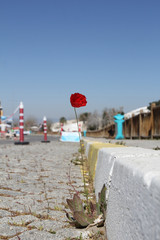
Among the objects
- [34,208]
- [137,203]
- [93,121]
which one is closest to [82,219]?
[34,208]

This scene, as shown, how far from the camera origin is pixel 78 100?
2.25 m

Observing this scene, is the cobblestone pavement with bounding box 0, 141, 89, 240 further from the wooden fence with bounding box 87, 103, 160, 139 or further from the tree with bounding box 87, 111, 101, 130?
the tree with bounding box 87, 111, 101, 130

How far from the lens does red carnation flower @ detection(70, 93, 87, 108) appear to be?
2244 millimetres

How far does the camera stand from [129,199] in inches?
47.8

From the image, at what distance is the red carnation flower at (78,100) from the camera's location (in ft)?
7.36

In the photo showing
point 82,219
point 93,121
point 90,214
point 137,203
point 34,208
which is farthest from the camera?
point 93,121

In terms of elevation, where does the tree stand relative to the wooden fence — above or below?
above

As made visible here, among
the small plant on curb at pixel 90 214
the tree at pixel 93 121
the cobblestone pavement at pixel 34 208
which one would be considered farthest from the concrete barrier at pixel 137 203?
the tree at pixel 93 121

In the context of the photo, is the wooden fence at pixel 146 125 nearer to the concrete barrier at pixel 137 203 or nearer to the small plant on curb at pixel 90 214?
the small plant on curb at pixel 90 214

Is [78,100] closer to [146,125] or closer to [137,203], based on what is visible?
[137,203]

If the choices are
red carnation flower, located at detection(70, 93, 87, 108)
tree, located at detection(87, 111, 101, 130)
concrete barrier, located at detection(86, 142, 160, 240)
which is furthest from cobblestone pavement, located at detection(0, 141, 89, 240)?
tree, located at detection(87, 111, 101, 130)

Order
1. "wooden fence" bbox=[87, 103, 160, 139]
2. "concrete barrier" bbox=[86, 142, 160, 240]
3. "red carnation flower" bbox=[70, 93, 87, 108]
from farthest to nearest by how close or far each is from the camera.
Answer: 1. "wooden fence" bbox=[87, 103, 160, 139]
2. "red carnation flower" bbox=[70, 93, 87, 108]
3. "concrete barrier" bbox=[86, 142, 160, 240]

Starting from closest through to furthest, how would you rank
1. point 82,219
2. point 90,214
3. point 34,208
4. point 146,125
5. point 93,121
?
point 82,219 < point 90,214 < point 34,208 < point 146,125 < point 93,121

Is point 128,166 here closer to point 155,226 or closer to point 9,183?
point 155,226
